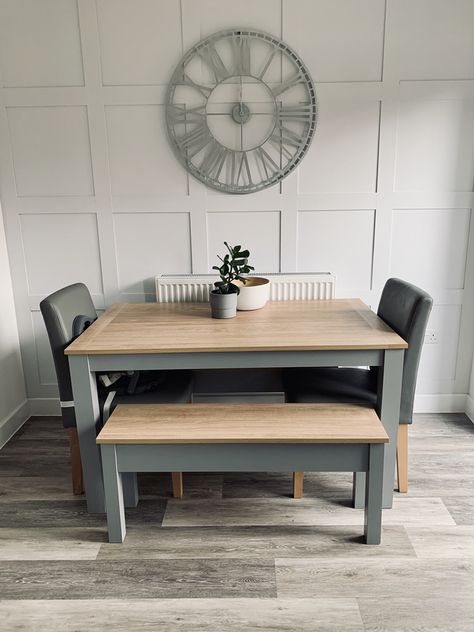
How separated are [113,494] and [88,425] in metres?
0.30

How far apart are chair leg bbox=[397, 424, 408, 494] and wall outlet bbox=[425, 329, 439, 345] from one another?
90cm

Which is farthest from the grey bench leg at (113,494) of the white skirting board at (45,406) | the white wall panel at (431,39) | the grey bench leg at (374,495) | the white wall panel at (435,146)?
the white wall panel at (431,39)

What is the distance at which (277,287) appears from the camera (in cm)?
271

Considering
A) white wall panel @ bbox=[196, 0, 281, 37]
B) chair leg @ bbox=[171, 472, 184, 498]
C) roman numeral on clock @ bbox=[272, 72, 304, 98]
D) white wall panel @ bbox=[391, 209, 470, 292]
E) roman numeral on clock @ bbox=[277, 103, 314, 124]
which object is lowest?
chair leg @ bbox=[171, 472, 184, 498]

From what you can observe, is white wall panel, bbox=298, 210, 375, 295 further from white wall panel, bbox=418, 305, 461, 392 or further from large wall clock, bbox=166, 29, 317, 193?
white wall panel, bbox=418, 305, 461, 392

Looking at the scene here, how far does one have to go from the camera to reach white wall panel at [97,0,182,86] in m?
2.51

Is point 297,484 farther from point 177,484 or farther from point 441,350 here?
point 441,350

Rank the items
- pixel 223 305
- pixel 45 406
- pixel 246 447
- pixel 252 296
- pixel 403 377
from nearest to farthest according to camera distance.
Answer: pixel 246 447
pixel 403 377
pixel 223 305
pixel 252 296
pixel 45 406

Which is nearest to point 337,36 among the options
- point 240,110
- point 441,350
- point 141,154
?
point 240,110

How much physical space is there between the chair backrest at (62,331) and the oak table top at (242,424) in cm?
26

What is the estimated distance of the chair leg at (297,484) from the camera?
217 cm

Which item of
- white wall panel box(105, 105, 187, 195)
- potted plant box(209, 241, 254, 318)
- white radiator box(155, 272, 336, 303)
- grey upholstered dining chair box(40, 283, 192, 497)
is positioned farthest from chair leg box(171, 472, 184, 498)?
white wall panel box(105, 105, 187, 195)

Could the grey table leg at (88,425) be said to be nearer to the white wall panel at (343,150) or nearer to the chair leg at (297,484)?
the chair leg at (297,484)

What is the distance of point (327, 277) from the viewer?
8.84ft
